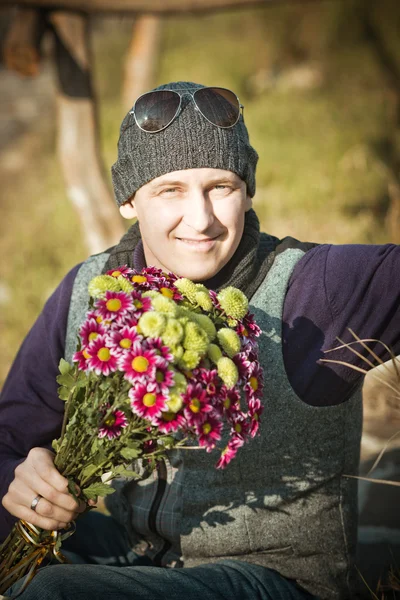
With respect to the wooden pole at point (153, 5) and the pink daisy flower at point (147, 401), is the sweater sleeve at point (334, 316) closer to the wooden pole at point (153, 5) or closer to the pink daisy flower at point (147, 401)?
the pink daisy flower at point (147, 401)

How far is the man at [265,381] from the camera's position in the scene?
2211 mm

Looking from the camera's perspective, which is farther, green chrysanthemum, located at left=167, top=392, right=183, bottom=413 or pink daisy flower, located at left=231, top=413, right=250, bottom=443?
pink daisy flower, located at left=231, top=413, right=250, bottom=443

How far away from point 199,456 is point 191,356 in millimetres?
768

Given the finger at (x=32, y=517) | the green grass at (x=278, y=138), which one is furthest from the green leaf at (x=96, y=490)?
the green grass at (x=278, y=138)

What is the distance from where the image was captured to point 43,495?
185 centimetres

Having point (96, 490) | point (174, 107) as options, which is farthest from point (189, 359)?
point (174, 107)

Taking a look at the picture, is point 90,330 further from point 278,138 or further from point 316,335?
point 278,138

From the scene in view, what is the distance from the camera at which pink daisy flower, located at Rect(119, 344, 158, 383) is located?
1561 millimetres

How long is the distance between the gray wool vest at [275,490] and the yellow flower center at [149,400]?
75cm

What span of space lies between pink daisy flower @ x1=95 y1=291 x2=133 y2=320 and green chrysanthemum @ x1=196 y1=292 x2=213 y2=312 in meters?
0.19

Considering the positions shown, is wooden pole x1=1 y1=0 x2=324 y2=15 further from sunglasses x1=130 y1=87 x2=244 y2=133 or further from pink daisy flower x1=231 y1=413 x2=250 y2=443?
pink daisy flower x1=231 y1=413 x2=250 y2=443

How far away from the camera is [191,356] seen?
161cm

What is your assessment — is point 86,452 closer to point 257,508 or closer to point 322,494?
point 257,508

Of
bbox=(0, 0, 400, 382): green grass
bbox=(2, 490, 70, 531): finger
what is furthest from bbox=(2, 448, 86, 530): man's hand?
bbox=(0, 0, 400, 382): green grass
